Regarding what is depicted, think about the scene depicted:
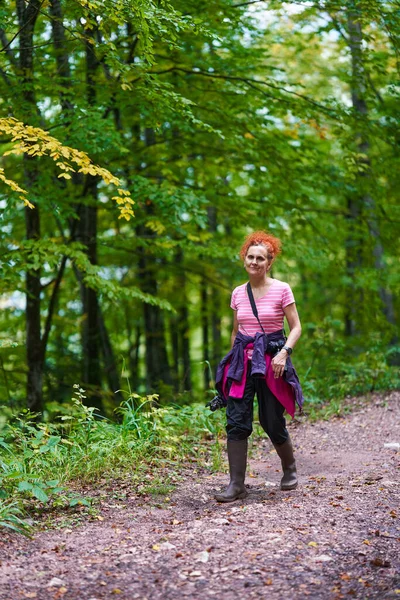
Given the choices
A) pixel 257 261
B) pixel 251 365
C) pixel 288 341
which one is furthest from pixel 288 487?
pixel 257 261

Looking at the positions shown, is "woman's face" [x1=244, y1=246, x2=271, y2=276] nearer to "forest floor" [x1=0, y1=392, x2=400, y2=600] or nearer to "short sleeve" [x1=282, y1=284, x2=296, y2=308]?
"short sleeve" [x1=282, y1=284, x2=296, y2=308]

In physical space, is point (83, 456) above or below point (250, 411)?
below

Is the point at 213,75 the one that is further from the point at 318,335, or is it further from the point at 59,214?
the point at 318,335

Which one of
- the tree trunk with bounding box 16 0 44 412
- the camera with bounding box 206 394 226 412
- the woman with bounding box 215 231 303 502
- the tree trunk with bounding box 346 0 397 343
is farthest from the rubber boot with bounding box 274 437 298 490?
the tree trunk with bounding box 346 0 397 343

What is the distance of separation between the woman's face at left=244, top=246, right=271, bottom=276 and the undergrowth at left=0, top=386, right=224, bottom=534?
5.22 feet

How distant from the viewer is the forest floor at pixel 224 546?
3.21 meters

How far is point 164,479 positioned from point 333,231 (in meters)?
8.07

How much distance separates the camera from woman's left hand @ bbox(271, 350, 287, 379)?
4.62 meters

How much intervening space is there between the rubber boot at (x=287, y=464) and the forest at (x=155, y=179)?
1.00 m

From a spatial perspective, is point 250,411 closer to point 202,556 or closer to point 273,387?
point 273,387

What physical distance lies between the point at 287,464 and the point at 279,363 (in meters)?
0.94

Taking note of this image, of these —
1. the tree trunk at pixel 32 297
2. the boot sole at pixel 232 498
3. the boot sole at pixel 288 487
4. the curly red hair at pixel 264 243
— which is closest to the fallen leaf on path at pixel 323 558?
the boot sole at pixel 232 498

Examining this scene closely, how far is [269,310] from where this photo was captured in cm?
479

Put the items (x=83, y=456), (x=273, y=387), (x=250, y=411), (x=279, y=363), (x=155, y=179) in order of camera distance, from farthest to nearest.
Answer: (x=155, y=179) → (x=83, y=456) → (x=250, y=411) → (x=273, y=387) → (x=279, y=363)
